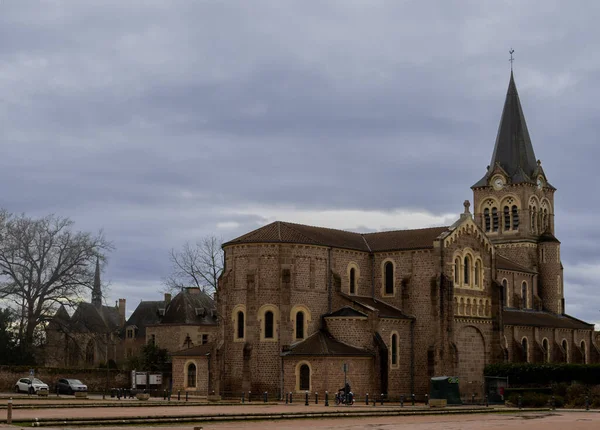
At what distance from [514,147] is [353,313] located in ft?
135

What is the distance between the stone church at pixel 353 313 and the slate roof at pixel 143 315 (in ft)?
129

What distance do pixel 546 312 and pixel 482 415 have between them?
170 feet

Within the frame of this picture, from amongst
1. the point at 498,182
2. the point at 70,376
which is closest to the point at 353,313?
the point at 70,376

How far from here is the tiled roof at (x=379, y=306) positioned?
70500 mm

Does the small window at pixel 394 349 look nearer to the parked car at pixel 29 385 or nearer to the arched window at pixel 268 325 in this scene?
the arched window at pixel 268 325

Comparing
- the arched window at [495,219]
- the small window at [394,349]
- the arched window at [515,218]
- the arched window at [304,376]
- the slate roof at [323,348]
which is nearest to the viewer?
the slate roof at [323,348]

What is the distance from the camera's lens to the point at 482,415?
4988 cm

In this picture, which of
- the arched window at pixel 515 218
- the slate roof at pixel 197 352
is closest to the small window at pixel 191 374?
the slate roof at pixel 197 352

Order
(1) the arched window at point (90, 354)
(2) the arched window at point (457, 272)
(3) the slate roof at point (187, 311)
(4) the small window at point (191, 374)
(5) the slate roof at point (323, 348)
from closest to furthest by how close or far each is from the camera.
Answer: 1. (5) the slate roof at point (323, 348)
2. (4) the small window at point (191, 374)
3. (2) the arched window at point (457, 272)
4. (3) the slate roof at point (187, 311)
5. (1) the arched window at point (90, 354)

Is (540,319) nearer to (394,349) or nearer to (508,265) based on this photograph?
(508,265)

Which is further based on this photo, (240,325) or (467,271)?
(467,271)

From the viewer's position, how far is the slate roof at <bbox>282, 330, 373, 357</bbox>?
216ft

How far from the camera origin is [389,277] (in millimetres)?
75500

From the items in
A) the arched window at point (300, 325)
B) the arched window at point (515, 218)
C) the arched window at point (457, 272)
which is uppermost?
the arched window at point (515, 218)
